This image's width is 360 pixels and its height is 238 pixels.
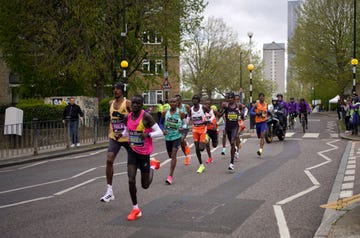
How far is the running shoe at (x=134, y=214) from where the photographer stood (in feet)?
21.1

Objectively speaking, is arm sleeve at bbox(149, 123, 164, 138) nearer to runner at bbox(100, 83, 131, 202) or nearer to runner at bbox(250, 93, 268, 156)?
runner at bbox(100, 83, 131, 202)

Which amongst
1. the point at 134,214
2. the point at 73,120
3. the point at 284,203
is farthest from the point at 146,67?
the point at 134,214

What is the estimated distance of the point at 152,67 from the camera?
3247 centimetres

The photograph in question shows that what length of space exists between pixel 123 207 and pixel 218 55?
54.1 metres

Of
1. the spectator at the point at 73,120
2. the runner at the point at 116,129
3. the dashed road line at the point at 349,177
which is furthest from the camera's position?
the spectator at the point at 73,120

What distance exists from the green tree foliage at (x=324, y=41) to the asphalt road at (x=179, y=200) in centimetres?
3363

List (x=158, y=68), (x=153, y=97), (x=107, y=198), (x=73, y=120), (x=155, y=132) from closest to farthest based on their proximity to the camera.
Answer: (x=155, y=132) → (x=107, y=198) → (x=73, y=120) → (x=158, y=68) → (x=153, y=97)

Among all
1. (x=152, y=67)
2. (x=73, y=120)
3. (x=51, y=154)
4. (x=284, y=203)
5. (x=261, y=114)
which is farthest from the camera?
(x=152, y=67)

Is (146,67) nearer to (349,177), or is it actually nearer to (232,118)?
(232,118)

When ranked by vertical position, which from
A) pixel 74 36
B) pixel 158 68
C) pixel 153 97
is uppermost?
pixel 74 36

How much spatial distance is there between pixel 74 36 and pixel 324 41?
2653 centimetres

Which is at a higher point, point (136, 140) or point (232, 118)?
point (232, 118)

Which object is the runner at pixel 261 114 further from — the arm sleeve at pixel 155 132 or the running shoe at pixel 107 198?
the arm sleeve at pixel 155 132

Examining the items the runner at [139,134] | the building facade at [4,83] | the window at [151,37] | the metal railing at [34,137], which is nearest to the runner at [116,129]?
the runner at [139,134]
